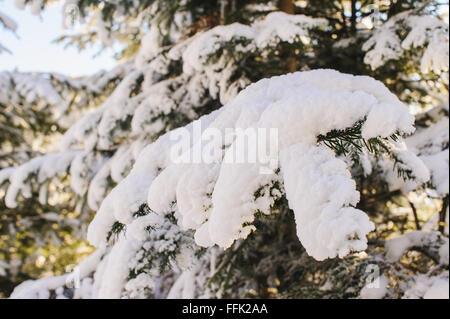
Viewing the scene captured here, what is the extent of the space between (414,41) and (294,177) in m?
2.23

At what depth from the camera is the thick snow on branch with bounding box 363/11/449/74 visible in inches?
96.6

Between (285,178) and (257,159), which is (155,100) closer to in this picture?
(257,159)

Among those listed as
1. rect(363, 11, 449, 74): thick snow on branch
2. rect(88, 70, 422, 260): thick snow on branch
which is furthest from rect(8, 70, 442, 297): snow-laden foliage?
rect(363, 11, 449, 74): thick snow on branch

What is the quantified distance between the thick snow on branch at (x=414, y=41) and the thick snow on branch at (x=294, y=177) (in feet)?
4.82

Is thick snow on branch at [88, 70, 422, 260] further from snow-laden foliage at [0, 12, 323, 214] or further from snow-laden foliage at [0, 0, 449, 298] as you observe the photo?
snow-laden foliage at [0, 12, 323, 214]

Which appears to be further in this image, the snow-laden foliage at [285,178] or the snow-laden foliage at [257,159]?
the snow-laden foliage at [257,159]

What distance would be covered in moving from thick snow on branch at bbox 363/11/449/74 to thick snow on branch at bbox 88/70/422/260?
1.47 m

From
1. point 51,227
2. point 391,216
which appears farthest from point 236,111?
point 51,227

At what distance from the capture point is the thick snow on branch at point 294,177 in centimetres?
90

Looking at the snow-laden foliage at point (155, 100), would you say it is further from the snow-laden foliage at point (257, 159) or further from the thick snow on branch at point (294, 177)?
the thick snow on branch at point (294, 177)

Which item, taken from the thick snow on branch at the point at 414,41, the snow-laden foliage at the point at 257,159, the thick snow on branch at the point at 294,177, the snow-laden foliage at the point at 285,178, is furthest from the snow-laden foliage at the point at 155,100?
the thick snow on branch at the point at 294,177
